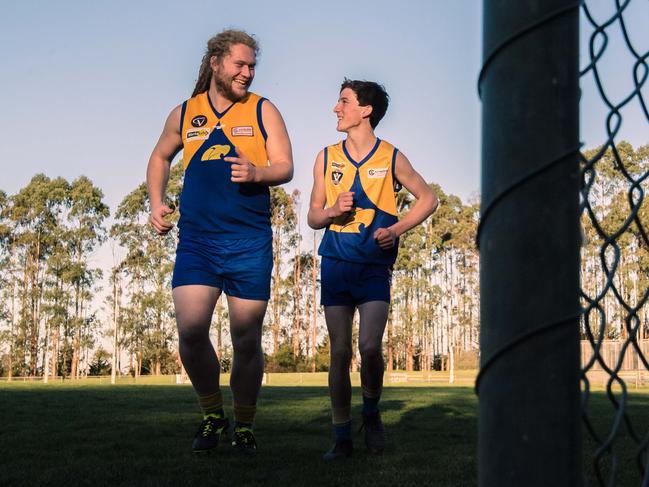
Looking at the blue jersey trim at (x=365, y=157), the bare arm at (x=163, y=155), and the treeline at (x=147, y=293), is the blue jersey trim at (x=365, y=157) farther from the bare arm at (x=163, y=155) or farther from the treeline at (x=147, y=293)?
the treeline at (x=147, y=293)

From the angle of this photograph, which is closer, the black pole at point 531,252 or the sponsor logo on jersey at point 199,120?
the black pole at point 531,252

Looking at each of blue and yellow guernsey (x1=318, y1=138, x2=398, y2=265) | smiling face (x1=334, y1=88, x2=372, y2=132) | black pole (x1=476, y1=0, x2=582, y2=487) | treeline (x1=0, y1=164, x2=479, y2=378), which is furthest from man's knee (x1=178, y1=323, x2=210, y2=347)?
treeline (x1=0, y1=164, x2=479, y2=378)

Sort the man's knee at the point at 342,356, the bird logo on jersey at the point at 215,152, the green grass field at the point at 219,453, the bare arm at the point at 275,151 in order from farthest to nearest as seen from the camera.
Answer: the man's knee at the point at 342,356 → the bird logo on jersey at the point at 215,152 → the bare arm at the point at 275,151 → the green grass field at the point at 219,453

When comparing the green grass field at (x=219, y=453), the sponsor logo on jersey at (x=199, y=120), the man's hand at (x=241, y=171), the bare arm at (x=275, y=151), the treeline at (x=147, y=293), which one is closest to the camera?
the green grass field at (x=219, y=453)

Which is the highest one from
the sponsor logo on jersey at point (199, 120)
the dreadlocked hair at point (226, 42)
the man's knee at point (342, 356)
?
the dreadlocked hair at point (226, 42)

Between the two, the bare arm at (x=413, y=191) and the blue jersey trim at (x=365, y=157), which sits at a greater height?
the blue jersey trim at (x=365, y=157)

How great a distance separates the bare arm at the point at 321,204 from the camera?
4.98m

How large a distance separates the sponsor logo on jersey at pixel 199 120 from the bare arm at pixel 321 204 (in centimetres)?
94

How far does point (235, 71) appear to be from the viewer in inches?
197

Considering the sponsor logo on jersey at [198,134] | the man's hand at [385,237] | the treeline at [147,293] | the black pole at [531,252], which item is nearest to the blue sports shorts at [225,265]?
the sponsor logo on jersey at [198,134]

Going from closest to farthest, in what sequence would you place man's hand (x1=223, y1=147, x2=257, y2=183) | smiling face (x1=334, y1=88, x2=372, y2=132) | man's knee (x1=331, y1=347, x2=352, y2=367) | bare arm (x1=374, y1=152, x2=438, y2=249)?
man's hand (x1=223, y1=147, x2=257, y2=183) → man's knee (x1=331, y1=347, x2=352, y2=367) → bare arm (x1=374, y1=152, x2=438, y2=249) → smiling face (x1=334, y1=88, x2=372, y2=132)

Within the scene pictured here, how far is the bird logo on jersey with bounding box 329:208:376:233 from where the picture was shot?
545 cm

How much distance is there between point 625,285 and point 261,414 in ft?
134

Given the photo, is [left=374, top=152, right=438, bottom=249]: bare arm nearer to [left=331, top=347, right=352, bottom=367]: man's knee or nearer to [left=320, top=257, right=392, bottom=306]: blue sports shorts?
[left=320, top=257, right=392, bottom=306]: blue sports shorts
